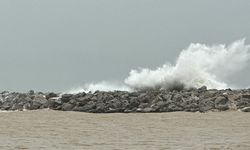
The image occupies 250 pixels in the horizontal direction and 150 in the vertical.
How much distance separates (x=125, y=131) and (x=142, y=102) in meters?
8.45

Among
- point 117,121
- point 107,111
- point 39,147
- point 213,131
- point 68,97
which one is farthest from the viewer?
point 68,97

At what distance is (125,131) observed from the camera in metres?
17.6

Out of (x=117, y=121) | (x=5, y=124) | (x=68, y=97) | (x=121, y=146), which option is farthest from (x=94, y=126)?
(x=68, y=97)

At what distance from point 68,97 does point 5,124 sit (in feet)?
25.7

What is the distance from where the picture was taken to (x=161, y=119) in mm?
21547

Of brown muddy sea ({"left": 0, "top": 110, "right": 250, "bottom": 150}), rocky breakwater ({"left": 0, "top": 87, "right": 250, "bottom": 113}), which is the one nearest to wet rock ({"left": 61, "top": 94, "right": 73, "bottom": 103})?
rocky breakwater ({"left": 0, "top": 87, "right": 250, "bottom": 113})

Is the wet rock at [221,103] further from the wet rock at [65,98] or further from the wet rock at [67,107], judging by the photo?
the wet rock at [65,98]

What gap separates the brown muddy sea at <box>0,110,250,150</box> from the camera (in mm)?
13730

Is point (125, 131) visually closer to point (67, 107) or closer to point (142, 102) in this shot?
point (142, 102)

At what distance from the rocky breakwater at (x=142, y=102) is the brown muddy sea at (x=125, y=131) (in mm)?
1147

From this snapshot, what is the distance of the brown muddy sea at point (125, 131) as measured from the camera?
45.0 feet

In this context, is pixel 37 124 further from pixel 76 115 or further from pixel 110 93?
pixel 110 93

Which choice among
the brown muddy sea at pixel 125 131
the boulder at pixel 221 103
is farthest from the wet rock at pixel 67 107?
the boulder at pixel 221 103

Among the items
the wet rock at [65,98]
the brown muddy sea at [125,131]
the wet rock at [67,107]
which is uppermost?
the wet rock at [65,98]
